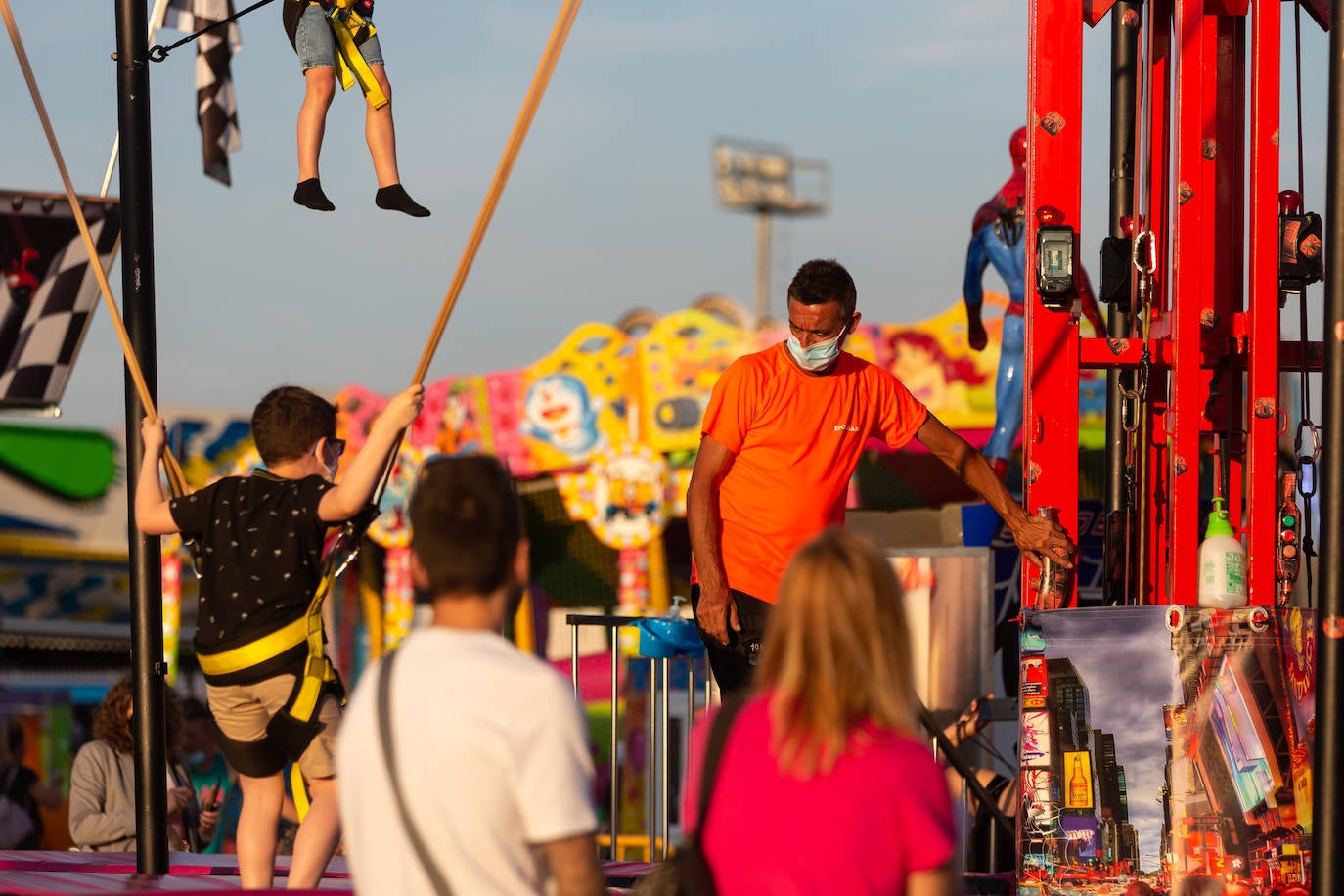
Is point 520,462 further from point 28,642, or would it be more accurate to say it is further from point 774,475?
point 774,475

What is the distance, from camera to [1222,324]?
521cm

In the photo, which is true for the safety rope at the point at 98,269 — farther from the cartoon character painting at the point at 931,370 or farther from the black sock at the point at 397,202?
the cartoon character painting at the point at 931,370

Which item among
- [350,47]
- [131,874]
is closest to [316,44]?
[350,47]

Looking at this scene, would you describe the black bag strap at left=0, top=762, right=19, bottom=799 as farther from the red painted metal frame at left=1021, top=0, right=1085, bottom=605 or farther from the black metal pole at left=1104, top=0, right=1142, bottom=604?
the red painted metal frame at left=1021, top=0, right=1085, bottom=605

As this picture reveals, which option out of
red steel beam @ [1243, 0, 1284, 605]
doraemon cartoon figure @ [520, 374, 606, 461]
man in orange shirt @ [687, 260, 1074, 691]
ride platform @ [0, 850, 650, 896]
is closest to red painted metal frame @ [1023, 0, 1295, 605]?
red steel beam @ [1243, 0, 1284, 605]

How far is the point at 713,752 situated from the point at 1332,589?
171 cm

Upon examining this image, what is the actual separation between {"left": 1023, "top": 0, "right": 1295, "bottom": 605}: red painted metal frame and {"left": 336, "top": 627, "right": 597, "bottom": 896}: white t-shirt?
2.95m

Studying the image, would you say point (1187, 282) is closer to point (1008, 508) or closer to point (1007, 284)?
point (1008, 508)

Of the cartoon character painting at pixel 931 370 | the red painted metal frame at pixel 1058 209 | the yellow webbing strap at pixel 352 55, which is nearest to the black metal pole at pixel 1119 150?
the red painted metal frame at pixel 1058 209

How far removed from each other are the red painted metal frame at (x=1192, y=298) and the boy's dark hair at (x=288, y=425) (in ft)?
6.67

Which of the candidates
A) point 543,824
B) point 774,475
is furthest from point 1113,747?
point 543,824

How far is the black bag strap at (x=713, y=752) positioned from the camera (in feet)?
7.52

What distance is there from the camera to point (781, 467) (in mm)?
4703

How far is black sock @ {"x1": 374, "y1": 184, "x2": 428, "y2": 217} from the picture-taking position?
5105 mm
